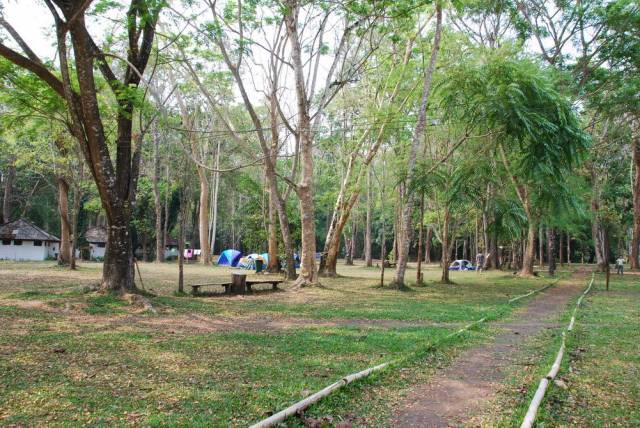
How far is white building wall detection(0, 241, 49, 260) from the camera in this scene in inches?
1415

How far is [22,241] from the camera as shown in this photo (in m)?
36.5

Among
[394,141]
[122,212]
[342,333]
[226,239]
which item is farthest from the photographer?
[226,239]

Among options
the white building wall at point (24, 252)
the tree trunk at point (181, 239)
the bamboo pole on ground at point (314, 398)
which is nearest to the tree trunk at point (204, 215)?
the white building wall at point (24, 252)

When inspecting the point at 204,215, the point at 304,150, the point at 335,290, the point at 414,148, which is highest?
the point at 414,148

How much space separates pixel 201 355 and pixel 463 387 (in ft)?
11.1

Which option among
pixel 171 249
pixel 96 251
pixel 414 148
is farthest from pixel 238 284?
pixel 171 249

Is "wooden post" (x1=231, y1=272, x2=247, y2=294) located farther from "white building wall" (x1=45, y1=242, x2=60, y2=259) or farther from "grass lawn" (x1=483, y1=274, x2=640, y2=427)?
"white building wall" (x1=45, y1=242, x2=60, y2=259)

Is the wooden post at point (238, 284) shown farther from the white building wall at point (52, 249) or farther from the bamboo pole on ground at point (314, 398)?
the white building wall at point (52, 249)

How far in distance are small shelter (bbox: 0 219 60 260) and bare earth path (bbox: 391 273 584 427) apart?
36028 mm

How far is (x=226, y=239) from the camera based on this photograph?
193 ft

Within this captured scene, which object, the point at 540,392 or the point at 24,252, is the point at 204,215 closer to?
the point at 24,252

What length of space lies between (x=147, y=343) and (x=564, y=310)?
1009 centimetres

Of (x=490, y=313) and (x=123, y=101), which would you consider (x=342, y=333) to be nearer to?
(x=490, y=313)

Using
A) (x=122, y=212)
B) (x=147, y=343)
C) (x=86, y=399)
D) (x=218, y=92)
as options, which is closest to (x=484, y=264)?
(x=218, y=92)
